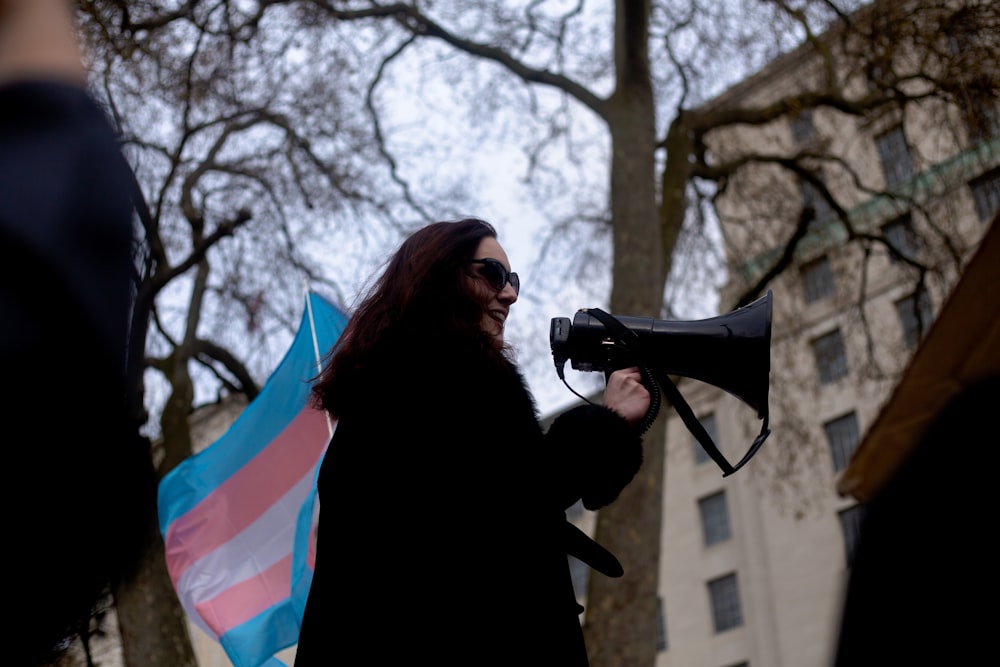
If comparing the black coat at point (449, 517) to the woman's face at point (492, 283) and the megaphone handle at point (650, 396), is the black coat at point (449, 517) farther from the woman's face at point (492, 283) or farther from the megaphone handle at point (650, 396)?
the woman's face at point (492, 283)

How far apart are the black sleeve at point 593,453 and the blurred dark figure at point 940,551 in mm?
1517

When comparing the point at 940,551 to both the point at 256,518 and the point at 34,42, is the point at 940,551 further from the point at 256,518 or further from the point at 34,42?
the point at 256,518

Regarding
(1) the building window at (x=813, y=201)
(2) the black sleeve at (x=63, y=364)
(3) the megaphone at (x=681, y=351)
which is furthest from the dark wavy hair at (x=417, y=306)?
(1) the building window at (x=813, y=201)

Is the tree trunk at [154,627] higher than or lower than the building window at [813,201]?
lower

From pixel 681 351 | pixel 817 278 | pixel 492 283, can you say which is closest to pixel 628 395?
pixel 681 351

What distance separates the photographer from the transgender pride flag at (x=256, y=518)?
5.78m

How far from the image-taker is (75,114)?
1266 millimetres

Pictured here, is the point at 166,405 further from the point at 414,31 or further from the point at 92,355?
the point at 92,355

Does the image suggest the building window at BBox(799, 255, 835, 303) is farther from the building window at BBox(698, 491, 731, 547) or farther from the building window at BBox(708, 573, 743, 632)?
the building window at BBox(708, 573, 743, 632)

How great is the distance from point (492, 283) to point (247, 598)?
3.19 meters

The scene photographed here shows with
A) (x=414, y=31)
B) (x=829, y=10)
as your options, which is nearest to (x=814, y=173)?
(x=829, y=10)

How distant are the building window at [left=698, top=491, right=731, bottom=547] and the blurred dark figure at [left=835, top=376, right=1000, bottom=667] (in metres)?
40.0

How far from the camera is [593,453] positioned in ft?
9.37

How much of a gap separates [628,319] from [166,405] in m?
9.94
